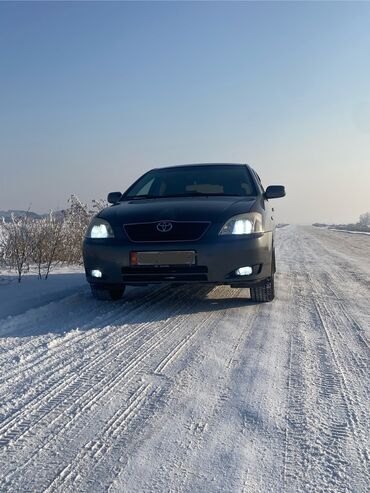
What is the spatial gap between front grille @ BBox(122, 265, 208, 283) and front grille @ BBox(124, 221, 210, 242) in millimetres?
254

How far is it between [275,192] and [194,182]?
1.02m

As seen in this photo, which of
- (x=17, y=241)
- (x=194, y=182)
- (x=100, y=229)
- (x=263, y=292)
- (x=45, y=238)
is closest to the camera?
(x=100, y=229)

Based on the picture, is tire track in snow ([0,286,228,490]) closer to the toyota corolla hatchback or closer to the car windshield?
the toyota corolla hatchback

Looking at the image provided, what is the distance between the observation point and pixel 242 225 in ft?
13.5

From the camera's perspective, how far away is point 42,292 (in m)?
5.10

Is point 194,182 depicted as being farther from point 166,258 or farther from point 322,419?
point 322,419

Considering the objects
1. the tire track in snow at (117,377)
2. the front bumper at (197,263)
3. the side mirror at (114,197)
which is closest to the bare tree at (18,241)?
the side mirror at (114,197)

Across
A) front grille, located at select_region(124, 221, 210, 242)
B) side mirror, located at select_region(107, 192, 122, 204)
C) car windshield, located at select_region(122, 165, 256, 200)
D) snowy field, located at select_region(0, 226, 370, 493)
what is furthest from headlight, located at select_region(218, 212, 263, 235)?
side mirror, located at select_region(107, 192, 122, 204)

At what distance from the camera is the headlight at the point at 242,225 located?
4.05 meters

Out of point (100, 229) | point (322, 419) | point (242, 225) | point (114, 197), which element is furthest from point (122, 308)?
point (322, 419)

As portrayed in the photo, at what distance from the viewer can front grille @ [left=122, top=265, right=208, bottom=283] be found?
3.99m

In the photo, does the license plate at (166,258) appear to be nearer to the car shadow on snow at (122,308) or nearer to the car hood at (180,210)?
the car hood at (180,210)

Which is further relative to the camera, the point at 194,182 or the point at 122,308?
the point at 194,182

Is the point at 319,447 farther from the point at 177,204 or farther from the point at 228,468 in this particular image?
the point at 177,204
